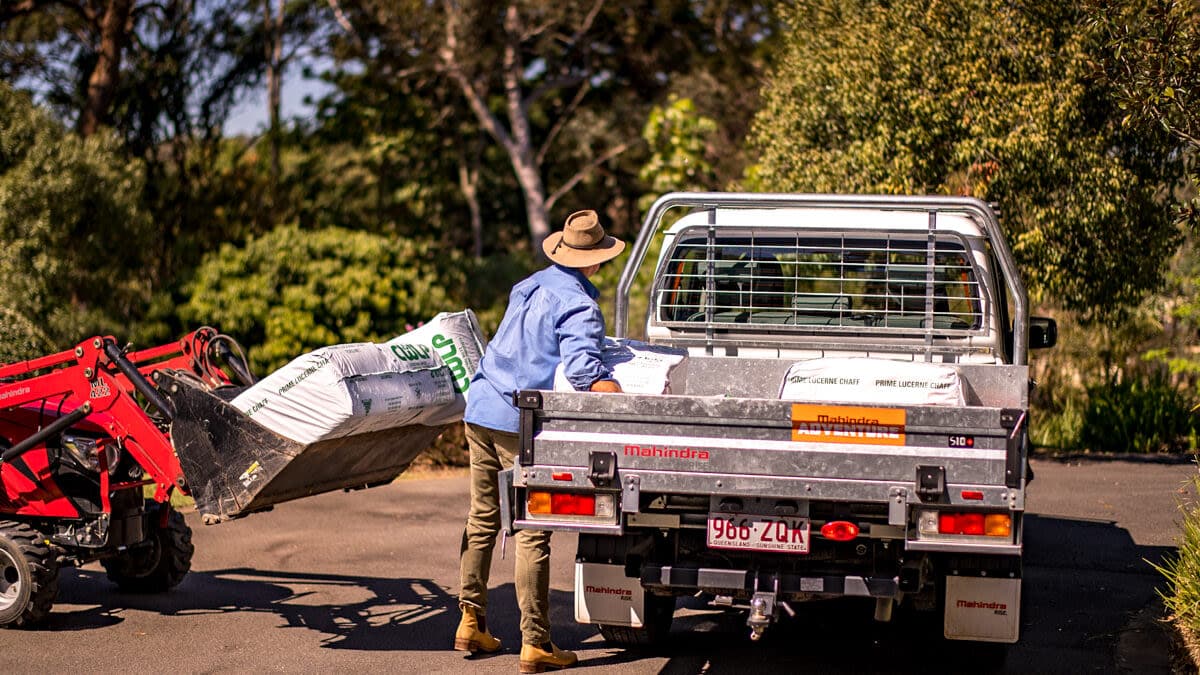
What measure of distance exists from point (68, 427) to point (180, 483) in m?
0.86

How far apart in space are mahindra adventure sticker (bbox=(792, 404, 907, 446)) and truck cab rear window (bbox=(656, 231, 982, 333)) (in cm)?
223

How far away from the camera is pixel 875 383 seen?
6367 millimetres

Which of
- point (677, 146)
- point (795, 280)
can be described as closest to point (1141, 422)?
point (795, 280)

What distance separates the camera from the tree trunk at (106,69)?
18891mm

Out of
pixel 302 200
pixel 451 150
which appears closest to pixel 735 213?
pixel 302 200

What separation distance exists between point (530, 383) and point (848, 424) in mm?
1676

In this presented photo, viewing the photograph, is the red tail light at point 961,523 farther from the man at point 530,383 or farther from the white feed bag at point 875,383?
the man at point 530,383

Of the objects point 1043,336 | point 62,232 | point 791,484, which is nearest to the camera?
point 791,484

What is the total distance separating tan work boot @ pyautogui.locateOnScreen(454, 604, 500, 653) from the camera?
6949mm

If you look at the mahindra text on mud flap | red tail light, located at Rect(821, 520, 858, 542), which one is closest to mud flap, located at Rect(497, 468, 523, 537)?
the mahindra text on mud flap

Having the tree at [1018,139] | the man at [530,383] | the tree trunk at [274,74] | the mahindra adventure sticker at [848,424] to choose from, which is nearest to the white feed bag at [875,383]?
the mahindra adventure sticker at [848,424]

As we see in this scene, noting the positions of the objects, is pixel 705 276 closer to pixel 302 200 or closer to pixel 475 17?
pixel 302 200

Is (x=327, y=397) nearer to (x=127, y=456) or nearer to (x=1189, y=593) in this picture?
(x=127, y=456)

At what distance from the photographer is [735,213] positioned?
8.67 meters
